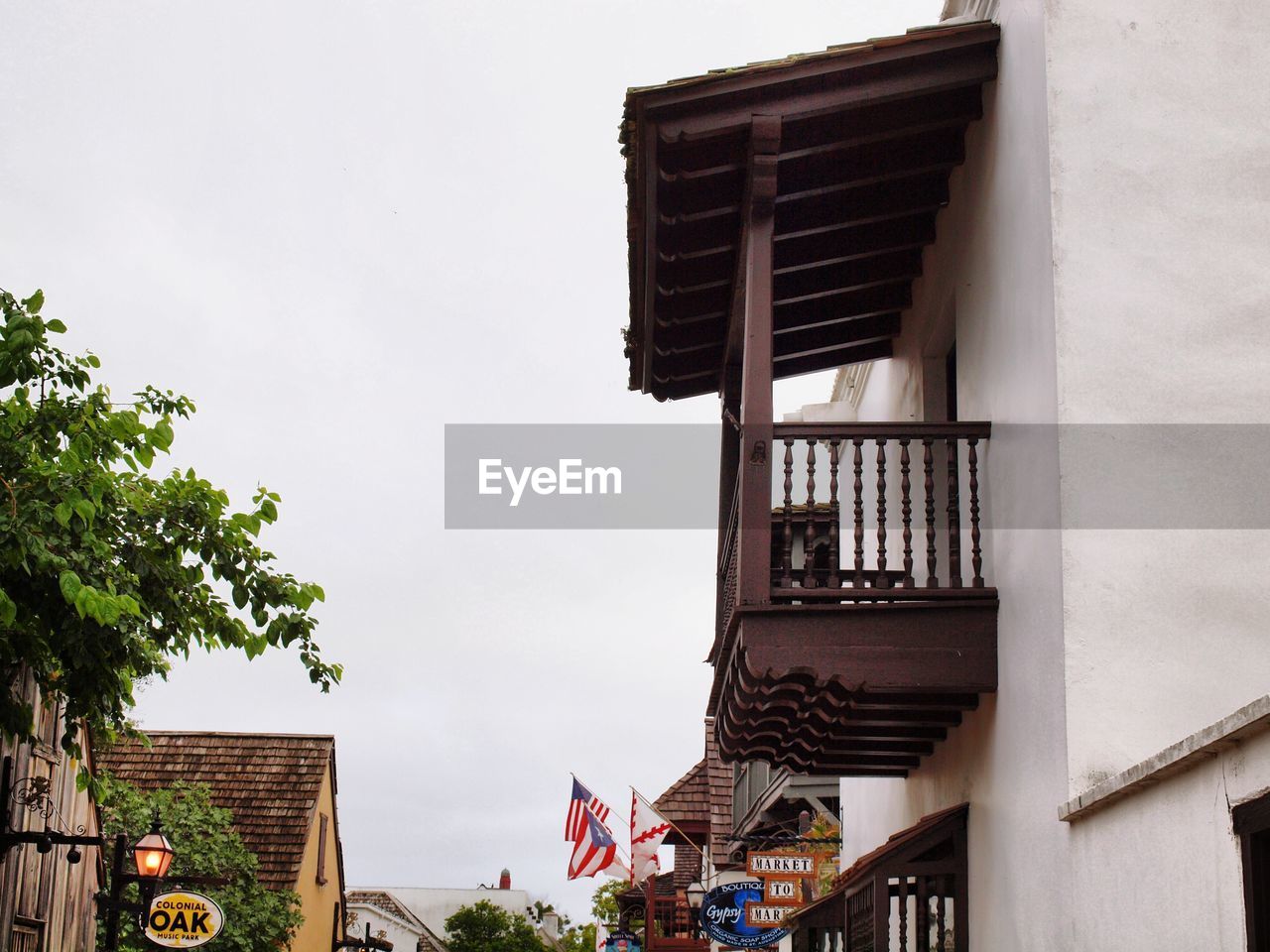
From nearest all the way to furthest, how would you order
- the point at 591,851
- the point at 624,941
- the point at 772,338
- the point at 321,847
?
the point at 772,338 < the point at 591,851 < the point at 321,847 < the point at 624,941

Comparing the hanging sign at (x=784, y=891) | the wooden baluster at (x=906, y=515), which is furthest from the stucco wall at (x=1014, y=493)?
the hanging sign at (x=784, y=891)

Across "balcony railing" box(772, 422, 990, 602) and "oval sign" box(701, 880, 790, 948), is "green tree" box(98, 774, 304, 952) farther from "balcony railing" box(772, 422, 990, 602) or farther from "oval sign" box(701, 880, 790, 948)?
"balcony railing" box(772, 422, 990, 602)

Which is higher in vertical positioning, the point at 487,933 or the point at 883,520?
the point at 883,520

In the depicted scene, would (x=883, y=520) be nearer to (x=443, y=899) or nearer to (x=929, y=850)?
(x=929, y=850)

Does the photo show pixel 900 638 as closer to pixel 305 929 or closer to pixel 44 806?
pixel 44 806

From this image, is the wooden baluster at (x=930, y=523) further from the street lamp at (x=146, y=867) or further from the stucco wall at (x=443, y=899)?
the stucco wall at (x=443, y=899)

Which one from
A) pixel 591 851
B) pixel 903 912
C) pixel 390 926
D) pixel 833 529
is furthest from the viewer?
pixel 390 926

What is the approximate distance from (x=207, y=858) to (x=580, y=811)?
603 cm

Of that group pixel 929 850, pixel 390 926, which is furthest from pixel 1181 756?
pixel 390 926

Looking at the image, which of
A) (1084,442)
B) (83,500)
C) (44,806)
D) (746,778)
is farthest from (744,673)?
(746,778)

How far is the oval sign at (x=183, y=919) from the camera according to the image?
1435 centimetres

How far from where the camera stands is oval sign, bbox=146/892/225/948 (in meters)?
14.4

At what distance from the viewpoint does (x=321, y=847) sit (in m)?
26.5

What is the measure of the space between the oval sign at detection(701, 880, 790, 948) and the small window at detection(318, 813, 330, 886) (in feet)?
42.0
